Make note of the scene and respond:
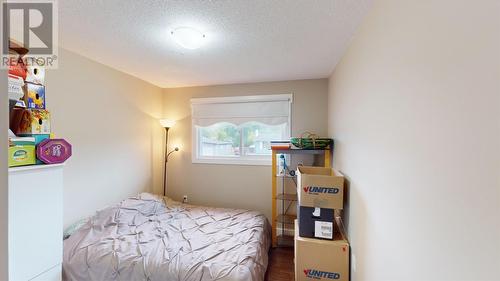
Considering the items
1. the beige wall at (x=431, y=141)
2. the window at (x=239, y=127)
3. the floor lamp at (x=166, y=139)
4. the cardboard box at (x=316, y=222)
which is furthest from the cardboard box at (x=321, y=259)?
the floor lamp at (x=166, y=139)

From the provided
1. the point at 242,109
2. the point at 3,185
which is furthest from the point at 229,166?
the point at 3,185

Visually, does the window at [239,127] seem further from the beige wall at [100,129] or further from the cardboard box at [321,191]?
the cardboard box at [321,191]

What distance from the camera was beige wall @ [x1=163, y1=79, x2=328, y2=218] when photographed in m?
3.14

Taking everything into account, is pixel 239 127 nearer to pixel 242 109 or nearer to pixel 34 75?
pixel 242 109

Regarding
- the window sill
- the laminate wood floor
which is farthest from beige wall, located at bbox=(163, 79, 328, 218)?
the laminate wood floor

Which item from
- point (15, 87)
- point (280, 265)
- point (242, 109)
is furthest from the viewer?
point (242, 109)

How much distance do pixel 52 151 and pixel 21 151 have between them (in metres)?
0.15

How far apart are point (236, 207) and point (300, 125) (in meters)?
1.63

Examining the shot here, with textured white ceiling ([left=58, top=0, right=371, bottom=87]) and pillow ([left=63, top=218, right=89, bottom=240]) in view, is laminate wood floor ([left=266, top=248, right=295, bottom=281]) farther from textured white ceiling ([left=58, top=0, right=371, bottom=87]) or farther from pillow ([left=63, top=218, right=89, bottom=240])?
textured white ceiling ([left=58, top=0, right=371, bottom=87])

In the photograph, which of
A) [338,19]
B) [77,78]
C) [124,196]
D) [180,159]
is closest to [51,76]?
[77,78]

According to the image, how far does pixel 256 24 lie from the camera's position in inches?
64.0

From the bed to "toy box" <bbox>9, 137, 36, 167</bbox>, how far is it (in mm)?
1046

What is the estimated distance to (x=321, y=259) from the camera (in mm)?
1804

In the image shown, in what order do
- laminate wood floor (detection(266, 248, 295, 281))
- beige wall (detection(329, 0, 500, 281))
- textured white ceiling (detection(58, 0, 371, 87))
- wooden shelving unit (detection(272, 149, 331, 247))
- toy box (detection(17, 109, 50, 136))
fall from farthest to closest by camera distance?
1. wooden shelving unit (detection(272, 149, 331, 247))
2. laminate wood floor (detection(266, 248, 295, 281))
3. textured white ceiling (detection(58, 0, 371, 87))
4. toy box (detection(17, 109, 50, 136))
5. beige wall (detection(329, 0, 500, 281))
